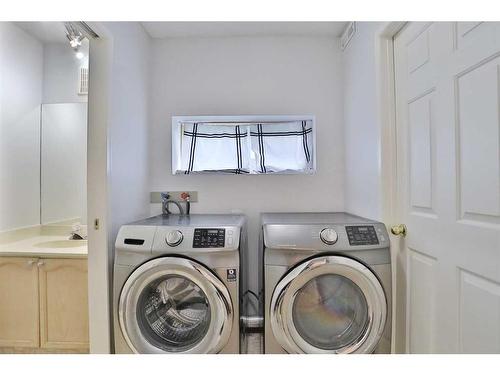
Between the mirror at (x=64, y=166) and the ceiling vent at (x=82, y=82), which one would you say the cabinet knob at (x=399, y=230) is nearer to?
the mirror at (x=64, y=166)

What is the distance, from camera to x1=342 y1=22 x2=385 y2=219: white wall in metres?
1.66

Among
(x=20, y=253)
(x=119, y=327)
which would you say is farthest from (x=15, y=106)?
(x=119, y=327)

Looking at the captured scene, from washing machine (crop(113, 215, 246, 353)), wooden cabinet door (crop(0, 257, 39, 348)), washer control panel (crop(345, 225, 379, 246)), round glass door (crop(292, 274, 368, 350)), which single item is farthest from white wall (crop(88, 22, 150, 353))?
washer control panel (crop(345, 225, 379, 246))

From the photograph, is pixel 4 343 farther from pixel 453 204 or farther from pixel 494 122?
pixel 494 122

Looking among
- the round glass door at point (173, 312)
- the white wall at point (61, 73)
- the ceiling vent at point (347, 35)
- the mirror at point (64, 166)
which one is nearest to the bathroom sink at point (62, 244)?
the mirror at point (64, 166)

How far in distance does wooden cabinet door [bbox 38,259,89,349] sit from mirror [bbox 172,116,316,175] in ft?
3.42

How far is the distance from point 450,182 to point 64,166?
2.80 metres

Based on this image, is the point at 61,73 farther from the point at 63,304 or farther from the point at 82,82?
the point at 63,304

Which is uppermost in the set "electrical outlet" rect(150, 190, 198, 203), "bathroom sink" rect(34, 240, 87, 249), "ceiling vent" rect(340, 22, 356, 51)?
"ceiling vent" rect(340, 22, 356, 51)

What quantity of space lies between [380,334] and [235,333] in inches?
30.6

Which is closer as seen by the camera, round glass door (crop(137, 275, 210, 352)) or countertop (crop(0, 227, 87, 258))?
round glass door (crop(137, 275, 210, 352))

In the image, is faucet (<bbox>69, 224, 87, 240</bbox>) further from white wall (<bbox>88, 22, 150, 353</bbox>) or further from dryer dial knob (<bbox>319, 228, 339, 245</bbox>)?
dryer dial knob (<bbox>319, 228, 339, 245</bbox>)

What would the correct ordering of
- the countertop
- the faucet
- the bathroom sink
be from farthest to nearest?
1. the faucet
2. the bathroom sink
3. the countertop

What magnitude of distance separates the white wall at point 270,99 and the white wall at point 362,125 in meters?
0.13
